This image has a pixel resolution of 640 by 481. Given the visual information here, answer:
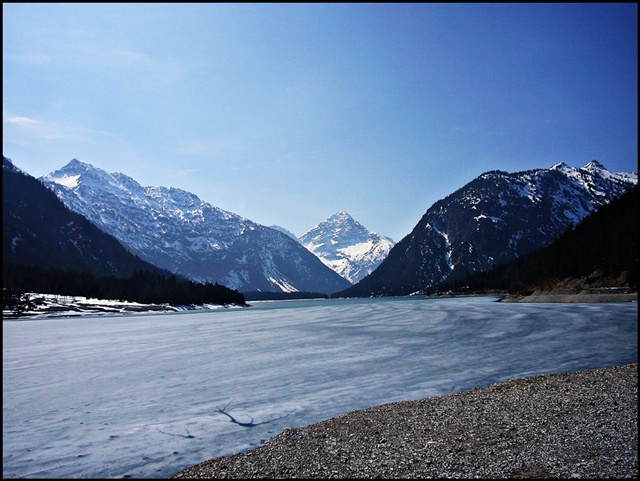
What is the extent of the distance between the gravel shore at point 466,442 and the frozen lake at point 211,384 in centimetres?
171

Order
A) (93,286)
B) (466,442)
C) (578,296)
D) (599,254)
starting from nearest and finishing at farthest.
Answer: (466,442) < (578,296) < (599,254) < (93,286)

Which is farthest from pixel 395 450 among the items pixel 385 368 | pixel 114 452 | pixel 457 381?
pixel 385 368

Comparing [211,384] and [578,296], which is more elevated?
[578,296]

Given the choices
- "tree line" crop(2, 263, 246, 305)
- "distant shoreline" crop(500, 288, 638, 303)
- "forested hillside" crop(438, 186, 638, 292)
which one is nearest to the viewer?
"distant shoreline" crop(500, 288, 638, 303)

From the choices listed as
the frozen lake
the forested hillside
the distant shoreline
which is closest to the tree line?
the frozen lake

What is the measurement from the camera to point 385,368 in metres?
26.6

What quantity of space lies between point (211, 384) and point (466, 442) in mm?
14937

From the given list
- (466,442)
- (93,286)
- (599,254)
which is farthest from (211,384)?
(93,286)

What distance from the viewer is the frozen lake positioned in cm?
1358

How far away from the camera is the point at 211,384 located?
22781mm

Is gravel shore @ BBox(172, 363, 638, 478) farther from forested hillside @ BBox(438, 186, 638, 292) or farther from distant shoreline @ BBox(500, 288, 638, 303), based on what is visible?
forested hillside @ BBox(438, 186, 638, 292)

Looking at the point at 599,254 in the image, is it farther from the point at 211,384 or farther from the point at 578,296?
the point at 211,384

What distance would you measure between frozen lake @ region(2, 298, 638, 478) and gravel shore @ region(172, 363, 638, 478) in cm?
171

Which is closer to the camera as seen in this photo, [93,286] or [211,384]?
[211,384]
